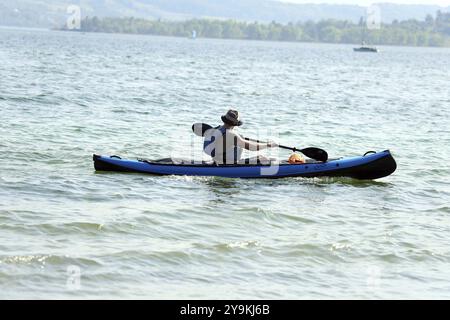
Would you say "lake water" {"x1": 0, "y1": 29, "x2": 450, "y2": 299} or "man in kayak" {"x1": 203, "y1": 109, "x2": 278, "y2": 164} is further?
"man in kayak" {"x1": 203, "y1": 109, "x2": 278, "y2": 164}

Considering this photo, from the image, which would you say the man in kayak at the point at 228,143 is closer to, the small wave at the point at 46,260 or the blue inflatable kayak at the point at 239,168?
the blue inflatable kayak at the point at 239,168

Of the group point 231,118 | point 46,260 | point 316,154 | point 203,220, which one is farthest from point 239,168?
point 46,260

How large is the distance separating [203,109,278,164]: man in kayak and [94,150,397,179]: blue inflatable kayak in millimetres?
173

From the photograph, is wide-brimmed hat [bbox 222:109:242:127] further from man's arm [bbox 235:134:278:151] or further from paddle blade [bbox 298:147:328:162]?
paddle blade [bbox 298:147:328:162]

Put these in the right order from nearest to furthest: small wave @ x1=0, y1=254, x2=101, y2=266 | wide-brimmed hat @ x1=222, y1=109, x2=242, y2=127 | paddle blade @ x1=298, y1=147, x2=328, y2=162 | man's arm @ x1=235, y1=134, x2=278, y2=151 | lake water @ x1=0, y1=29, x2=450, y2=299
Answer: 1. lake water @ x1=0, y1=29, x2=450, y2=299
2. small wave @ x1=0, y1=254, x2=101, y2=266
3. wide-brimmed hat @ x1=222, y1=109, x2=242, y2=127
4. man's arm @ x1=235, y1=134, x2=278, y2=151
5. paddle blade @ x1=298, y1=147, x2=328, y2=162

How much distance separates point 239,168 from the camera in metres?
16.3

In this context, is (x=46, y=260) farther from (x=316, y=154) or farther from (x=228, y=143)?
(x=316, y=154)

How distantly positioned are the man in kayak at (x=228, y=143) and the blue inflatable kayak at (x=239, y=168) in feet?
0.57

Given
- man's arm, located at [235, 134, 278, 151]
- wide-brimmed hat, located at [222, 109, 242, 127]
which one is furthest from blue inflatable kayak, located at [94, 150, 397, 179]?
wide-brimmed hat, located at [222, 109, 242, 127]

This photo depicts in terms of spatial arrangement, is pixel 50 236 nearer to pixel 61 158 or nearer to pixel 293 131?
pixel 61 158

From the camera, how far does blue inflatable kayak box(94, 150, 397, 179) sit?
640 inches

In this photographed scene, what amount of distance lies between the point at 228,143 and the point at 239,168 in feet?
1.79
